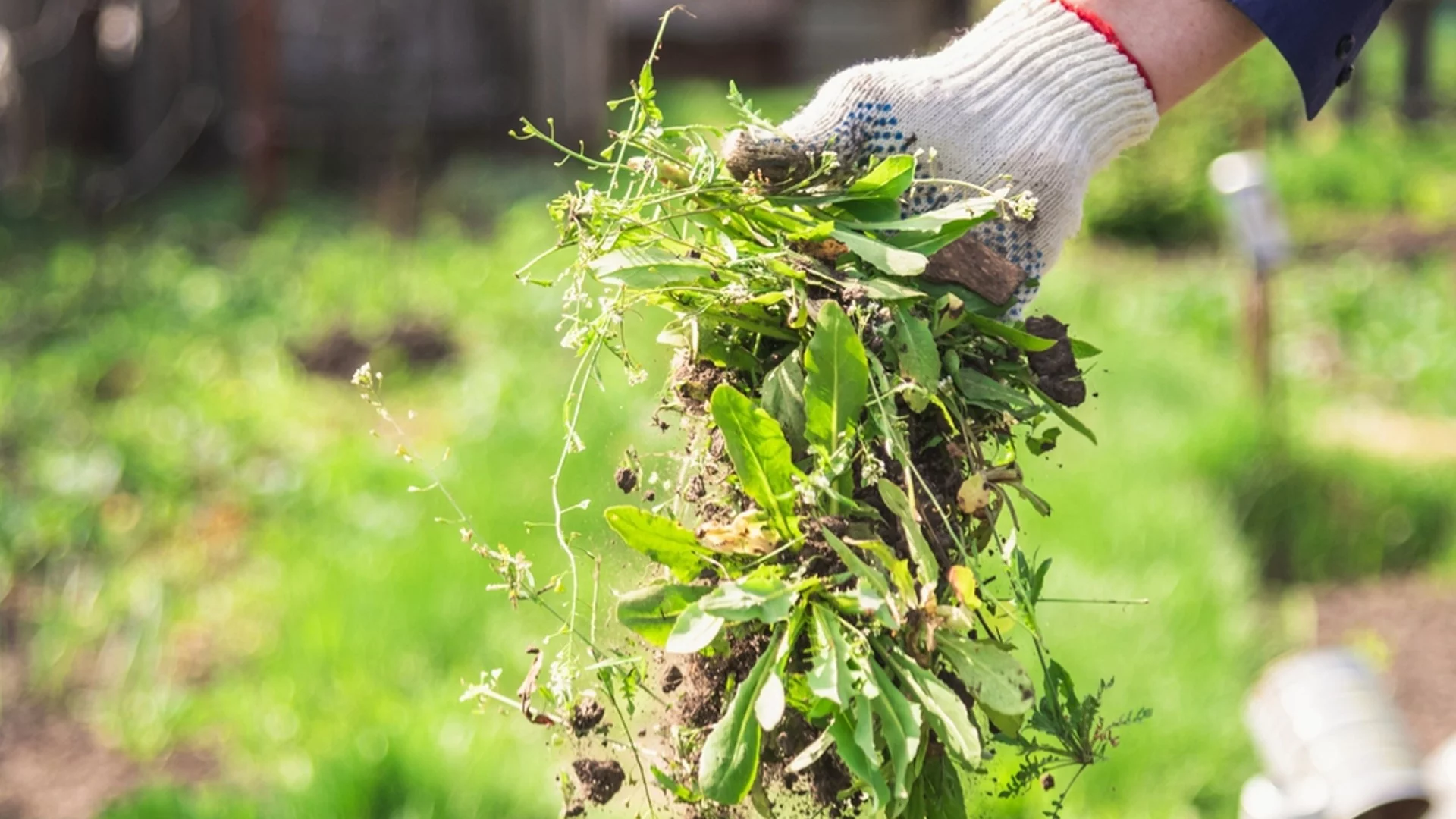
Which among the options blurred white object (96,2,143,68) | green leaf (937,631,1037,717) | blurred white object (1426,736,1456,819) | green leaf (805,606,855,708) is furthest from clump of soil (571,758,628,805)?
blurred white object (96,2,143,68)

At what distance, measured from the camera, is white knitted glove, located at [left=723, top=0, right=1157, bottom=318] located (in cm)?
160

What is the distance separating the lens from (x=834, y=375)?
1.32m

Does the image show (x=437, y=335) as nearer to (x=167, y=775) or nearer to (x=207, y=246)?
(x=207, y=246)

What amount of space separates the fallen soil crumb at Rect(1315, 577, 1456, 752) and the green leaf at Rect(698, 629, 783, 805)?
311 centimetres

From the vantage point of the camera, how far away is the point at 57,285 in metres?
6.49

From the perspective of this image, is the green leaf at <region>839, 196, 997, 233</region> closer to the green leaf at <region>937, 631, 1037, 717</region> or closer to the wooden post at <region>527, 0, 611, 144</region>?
the green leaf at <region>937, 631, 1037, 717</region>

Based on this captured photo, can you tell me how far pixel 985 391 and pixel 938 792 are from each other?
0.40m

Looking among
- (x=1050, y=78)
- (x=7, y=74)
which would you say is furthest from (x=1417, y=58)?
(x=1050, y=78)

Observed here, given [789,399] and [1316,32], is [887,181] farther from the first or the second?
[1316,32]

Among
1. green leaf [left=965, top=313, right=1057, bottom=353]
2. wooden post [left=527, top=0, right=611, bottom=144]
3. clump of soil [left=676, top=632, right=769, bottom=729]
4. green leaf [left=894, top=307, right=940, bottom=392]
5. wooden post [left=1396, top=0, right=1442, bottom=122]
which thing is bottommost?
wooden post [left=1396, top=0, right=1442, bottom=122]

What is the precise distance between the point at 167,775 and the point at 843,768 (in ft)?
8.05

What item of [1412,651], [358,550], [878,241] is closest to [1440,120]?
[1412,651]

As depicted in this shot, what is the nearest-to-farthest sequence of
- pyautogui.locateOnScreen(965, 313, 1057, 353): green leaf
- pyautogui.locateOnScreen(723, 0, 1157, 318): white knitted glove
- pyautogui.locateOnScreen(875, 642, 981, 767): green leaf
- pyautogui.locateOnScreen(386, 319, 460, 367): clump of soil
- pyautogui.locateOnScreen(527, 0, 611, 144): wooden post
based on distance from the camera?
1. pyautogui.locateOnScreen(875, 642, 981, 767): green leaf
2. pyautogui.locateOnScreen(965, 313, 1057, 353): green leaf
3. pyautogui.locateOnScreen(723, 0, 1157, 318): white knitted glove
4. pyautogui.locateOnScreen(386, 319, 460, 367): clump of soil
5. pyautogui.locateOnScreen(527, 0, 611, 144): wooden post

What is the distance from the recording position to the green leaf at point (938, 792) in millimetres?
1396
